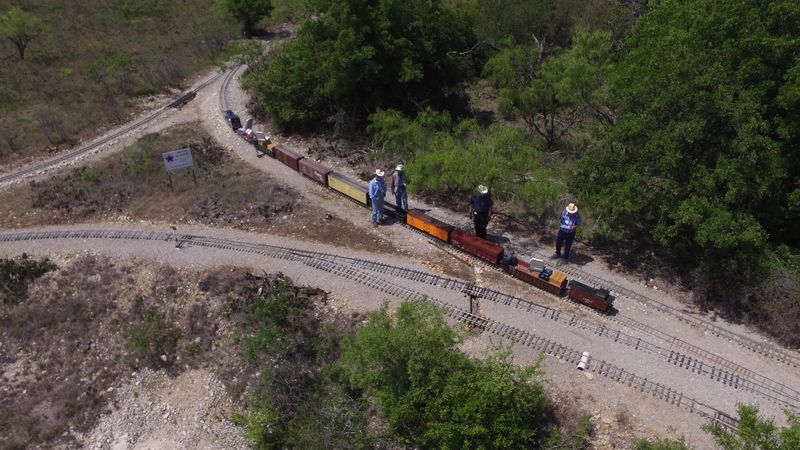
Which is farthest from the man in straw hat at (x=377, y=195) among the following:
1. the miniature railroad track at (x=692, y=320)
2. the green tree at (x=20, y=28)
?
the green tree at (x=20, y=28)

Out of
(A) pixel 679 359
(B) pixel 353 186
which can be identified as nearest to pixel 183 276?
(B) pixel 353 186

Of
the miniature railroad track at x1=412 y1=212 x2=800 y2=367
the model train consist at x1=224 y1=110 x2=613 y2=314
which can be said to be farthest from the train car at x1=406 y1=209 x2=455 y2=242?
the miniature railroad track at x1=412 y1=212 x2=800 y2=367

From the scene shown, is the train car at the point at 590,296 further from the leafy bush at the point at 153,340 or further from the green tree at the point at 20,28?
the green tree at the point at 20,28

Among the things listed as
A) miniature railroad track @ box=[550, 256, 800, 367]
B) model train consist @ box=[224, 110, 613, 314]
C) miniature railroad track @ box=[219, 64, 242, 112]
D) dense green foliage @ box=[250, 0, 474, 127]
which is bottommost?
miniature railroad track @ box=[550, 256, 800, 367]

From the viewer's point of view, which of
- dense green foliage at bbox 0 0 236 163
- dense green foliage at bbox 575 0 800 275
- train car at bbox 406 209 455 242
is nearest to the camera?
dense green foliage at bbox 575 0 800 275

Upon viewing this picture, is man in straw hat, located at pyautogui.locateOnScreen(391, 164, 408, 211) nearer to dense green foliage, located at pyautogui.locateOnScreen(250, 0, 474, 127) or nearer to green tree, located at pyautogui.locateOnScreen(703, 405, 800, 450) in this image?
dense green foliage, located at pyautogui.locateOnScreen(250, 0, 474, 127)

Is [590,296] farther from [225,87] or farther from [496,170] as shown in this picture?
[225,87]
